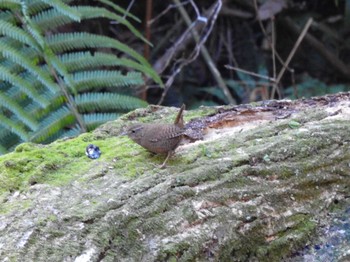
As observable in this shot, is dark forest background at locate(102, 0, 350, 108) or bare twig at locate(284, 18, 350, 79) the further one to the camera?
bare twig at locate(284, 18, 350, 79)

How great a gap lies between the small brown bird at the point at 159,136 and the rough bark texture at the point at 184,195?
3cm

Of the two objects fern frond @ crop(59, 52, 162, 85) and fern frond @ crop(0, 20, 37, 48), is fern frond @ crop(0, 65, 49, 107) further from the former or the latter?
fern frond @ crop(59, 52, 162, 85)

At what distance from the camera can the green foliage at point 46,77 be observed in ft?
8.04

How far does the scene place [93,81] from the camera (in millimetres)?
2676

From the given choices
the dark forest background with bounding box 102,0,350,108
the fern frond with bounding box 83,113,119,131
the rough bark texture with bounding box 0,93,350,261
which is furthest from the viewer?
the dark forest background with bounding box 102,0,350,108

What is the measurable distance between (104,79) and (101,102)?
0.35ft

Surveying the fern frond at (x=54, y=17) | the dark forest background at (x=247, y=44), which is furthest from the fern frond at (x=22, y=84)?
the dark forest background at (x=247, y=44)

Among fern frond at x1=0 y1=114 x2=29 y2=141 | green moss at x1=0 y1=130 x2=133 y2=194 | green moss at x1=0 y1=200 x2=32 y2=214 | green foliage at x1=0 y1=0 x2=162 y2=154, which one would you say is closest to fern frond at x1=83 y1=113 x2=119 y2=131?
green foliage at x1=0 y1=0 x2=162 y2=154

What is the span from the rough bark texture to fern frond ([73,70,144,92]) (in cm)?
100

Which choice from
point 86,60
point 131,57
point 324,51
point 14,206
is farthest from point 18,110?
point 324,51

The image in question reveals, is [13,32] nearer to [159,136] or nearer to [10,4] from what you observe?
[10,4]

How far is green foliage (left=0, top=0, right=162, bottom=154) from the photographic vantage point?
245 centimetres

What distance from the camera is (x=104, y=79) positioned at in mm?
2678

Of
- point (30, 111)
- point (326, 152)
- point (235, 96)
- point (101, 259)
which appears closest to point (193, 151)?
point (326, 152)
